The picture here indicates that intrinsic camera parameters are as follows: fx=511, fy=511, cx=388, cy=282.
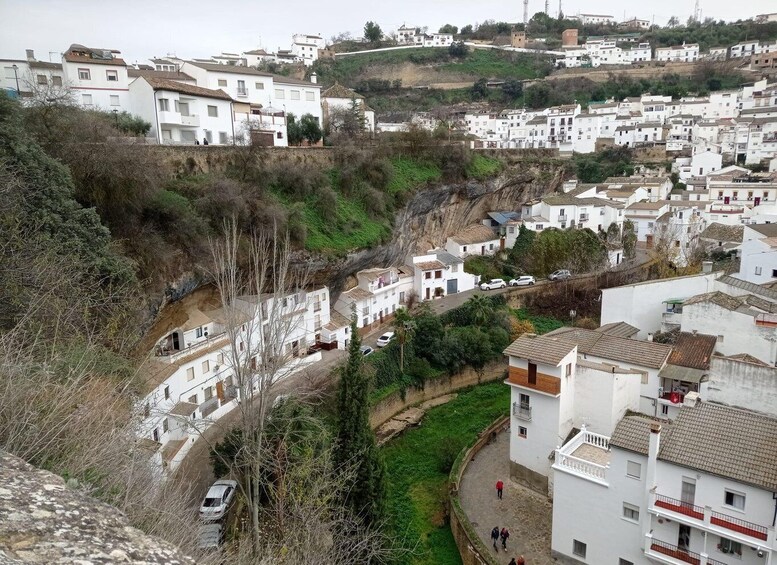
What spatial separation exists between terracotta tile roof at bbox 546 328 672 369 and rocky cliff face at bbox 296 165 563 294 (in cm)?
1367

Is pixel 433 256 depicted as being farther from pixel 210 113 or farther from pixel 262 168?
pixel 210 113

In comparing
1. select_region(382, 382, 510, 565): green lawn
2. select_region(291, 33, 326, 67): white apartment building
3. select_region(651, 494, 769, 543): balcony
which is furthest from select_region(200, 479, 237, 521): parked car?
select_region(291, 33, 326, 67): white apartment building

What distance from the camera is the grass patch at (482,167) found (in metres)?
44.8

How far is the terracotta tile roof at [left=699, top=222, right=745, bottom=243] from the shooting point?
37.7 meters

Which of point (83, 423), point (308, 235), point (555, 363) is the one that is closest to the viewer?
point (83, 423)

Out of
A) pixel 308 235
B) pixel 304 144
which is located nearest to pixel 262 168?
pixel 308 235

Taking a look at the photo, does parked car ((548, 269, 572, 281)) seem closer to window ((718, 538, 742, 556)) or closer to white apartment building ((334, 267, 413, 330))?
white apartment building ((334, 267, 413, 330))

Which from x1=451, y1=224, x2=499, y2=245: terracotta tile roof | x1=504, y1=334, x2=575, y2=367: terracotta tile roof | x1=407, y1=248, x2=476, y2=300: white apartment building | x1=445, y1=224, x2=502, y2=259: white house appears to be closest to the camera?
x1=504, y1=334, x2=575, y2=367: terracotta tile roof

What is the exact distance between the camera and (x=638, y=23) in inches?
5148

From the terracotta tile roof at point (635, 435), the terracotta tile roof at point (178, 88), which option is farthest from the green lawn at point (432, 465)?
the terracotta tile roof at point (178, 88)

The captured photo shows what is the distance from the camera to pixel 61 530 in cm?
426

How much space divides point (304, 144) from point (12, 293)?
101 ft

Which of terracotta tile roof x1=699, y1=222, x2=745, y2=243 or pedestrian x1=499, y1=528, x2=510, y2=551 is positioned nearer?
pedestrian x1=499, y1=528, x2=510, y2=551

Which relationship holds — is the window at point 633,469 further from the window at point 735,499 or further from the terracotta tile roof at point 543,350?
the terracotta tile roof at point 543,350
